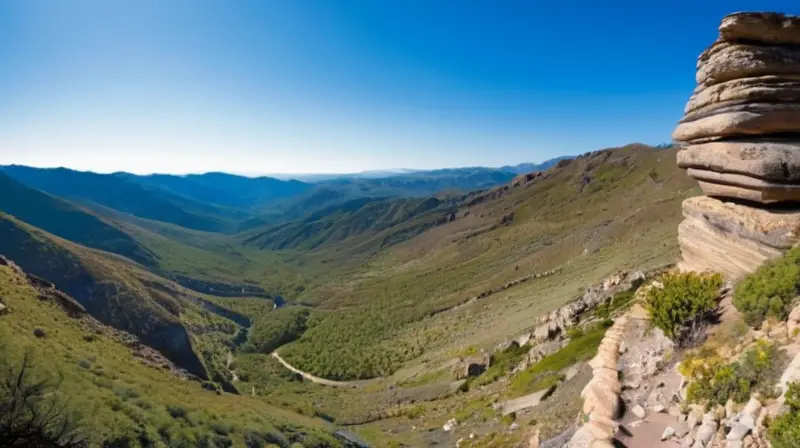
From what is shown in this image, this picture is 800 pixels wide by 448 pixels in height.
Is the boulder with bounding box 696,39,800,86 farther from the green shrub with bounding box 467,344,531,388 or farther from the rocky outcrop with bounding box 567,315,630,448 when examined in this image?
the green shrub with bounding box 467,344,531,388

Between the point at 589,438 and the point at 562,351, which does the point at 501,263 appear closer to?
the point at 562,351

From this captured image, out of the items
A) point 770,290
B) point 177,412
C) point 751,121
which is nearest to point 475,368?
point 177,412

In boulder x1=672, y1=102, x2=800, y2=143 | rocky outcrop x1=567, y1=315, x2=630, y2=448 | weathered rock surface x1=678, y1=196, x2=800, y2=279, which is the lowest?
rocky outcrop x1=567, y1=315, x2=630, y2=448

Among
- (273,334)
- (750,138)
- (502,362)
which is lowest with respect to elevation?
(273,334)

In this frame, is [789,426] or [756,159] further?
[756,159]

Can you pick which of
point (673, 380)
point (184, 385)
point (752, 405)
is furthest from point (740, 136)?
point (184, 385)

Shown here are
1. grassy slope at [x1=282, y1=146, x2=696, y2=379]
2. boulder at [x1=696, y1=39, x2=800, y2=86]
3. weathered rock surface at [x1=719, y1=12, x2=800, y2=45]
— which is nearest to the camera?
boulder at [x1=696, y1=39, x2=800, y2=86]

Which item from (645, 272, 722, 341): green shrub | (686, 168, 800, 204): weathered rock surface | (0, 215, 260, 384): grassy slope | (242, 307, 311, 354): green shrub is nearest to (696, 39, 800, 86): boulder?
(686, 168, 800, 204): weathered rock surface

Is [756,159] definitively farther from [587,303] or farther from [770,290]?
[587,303]
